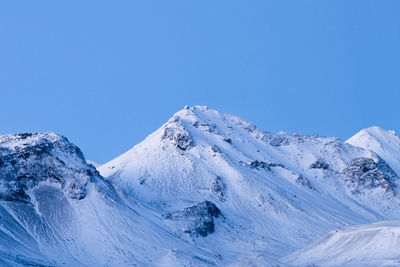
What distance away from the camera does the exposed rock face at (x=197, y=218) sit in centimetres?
9938

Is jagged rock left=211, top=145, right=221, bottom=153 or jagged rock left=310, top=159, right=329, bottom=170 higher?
jagged rock left=310, top=159, right=329, bottom=170

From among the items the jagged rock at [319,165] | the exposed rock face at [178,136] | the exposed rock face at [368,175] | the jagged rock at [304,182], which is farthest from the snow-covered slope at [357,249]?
the jagged rock at [319,165]

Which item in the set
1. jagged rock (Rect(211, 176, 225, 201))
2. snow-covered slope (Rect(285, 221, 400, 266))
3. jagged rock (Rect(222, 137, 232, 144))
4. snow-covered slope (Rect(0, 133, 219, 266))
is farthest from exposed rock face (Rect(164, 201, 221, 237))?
jagged rock (Rect(222, 137, 232, 144))

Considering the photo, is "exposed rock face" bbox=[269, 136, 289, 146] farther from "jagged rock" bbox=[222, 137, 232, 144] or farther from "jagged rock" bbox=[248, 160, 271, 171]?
"jagged rock" bbox=[248, 160, 271, 171]

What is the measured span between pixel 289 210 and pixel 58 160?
45310mm

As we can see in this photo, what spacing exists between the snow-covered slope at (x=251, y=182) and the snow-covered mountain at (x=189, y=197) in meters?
0.29

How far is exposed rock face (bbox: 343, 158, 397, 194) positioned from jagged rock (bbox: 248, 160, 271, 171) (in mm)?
23206

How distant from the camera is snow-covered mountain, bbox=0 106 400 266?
274 feet

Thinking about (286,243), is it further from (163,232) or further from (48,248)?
(48,248)

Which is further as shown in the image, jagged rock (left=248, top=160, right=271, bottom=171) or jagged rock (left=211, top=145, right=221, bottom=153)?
jagged rock (left=248, top=160, right=271, bottom=171)

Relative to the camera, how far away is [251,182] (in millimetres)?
122000

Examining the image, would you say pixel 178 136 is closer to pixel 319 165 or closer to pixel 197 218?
pixel 197 218

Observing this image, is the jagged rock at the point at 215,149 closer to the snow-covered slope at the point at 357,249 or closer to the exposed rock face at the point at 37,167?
the exposed rock face at the point at 37,167

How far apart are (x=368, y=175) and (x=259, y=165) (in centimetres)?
3011
